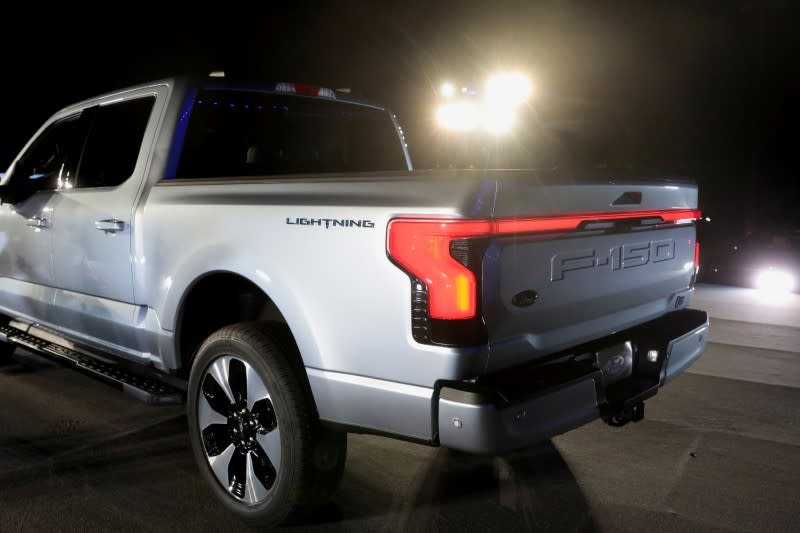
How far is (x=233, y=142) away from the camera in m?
4.19

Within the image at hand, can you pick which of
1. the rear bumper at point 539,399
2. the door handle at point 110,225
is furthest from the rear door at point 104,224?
the rear bumper at point 539,399

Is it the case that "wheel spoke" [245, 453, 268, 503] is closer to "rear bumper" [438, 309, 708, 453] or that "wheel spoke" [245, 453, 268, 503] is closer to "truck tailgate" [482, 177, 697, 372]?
"rear bumper" [438, 309, 708, 453]

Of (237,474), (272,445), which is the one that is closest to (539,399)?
(272,445)

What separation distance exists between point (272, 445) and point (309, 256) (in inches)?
31.4

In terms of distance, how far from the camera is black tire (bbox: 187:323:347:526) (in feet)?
9.28

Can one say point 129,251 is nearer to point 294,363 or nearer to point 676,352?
point 294,363

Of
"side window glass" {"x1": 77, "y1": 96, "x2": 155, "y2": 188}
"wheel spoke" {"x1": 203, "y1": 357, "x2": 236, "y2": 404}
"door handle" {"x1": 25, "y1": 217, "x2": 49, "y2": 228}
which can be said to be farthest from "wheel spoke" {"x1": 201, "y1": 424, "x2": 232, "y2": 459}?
"door handle" {"x1": 25, "y1": 217, "x2": 49, "y2": 228}

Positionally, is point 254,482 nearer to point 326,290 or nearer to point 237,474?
point 237,474

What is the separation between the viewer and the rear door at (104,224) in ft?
12.5

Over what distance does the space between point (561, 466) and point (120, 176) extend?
2.89 metres

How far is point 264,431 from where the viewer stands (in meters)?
2.99

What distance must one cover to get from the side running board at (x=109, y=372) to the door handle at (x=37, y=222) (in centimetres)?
71

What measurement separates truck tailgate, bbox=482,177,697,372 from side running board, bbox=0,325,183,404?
1.75m

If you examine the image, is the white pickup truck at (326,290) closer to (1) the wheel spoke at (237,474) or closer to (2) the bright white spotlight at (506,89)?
(1) the wheel spoke at (237,474)
